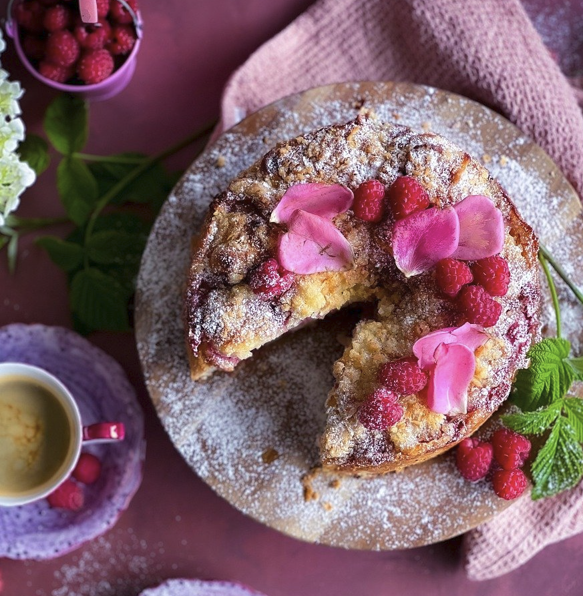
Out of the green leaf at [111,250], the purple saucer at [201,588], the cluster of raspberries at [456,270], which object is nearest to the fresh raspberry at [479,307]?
the cluster of raspberries at [456,270]

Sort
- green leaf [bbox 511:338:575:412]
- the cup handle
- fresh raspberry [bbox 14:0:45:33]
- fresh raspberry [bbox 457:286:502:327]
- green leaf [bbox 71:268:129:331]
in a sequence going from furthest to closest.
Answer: green leaf [bbox 71:268:129:331] → fresh raspberry [bbox 14:0:45:33] → the cup handle → green leaf [bbox 511:338:575:412] → fresh raspberry [bbox 457:286:502:327]

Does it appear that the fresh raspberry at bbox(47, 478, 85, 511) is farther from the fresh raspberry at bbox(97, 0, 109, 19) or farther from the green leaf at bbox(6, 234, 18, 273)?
the fresh raspberry at bbox(97, 0, 109, 19)

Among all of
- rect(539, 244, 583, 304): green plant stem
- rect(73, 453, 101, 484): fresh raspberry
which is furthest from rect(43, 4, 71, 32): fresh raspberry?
rect(539, 244, 583, 304): green plant stem

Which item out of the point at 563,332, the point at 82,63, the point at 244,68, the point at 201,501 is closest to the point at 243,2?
the point at 244,68

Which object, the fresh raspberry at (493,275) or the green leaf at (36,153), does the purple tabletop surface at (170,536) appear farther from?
the fresh raspberry at (493,275)

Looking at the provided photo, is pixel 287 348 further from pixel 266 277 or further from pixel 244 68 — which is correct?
pixel 244 68

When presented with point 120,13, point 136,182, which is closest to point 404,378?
point 136,182

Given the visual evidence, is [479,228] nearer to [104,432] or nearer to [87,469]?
[104,432]

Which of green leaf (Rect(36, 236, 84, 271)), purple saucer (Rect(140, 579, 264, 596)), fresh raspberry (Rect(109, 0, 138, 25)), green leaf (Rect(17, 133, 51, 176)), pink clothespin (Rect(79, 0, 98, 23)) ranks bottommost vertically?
purple saucer (Rect(140, 579, 264, 596))
